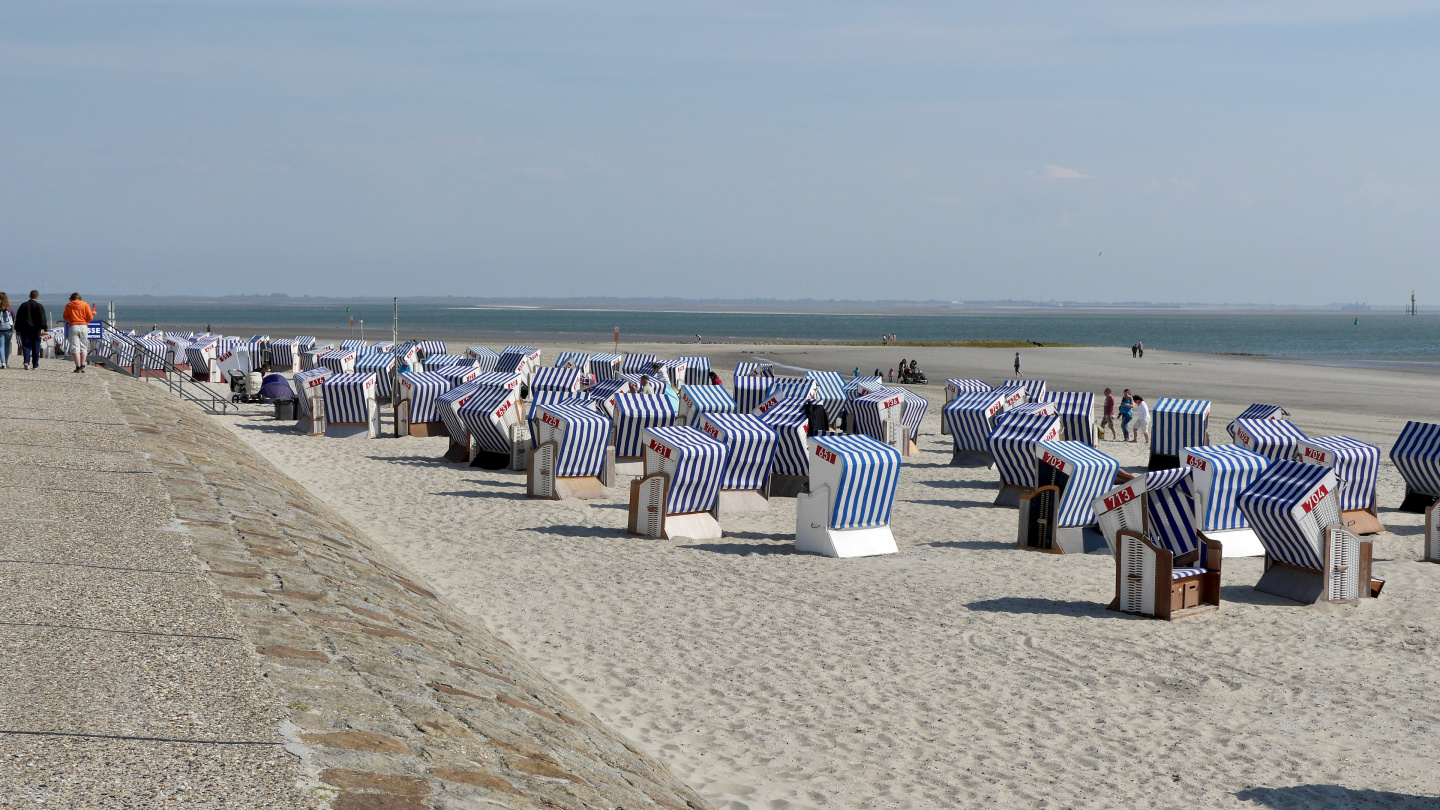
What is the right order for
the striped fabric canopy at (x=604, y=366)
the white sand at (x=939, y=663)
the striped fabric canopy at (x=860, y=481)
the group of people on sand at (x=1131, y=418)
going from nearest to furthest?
1. the white sand at (x=939, y=663)
2. the striped fabric canopy at (x=860, y=481)
3. the group of people on sand at (x=1131, y=418)
4. the striped fabric canopy at (x=604, y=366)

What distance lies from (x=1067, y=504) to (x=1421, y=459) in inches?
285

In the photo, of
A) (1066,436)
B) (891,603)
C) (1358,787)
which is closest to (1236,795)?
(1358,787)

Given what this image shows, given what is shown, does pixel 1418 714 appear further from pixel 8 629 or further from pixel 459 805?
pixel 8 629

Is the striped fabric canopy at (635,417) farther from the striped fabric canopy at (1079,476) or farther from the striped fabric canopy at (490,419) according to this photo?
the striped fabric canopy at (1079,476)

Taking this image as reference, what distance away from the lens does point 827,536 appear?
13.3 m

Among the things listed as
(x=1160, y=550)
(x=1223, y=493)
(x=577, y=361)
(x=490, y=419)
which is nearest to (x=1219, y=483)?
(x=1223, y=493)

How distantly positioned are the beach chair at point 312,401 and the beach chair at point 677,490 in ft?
36.7

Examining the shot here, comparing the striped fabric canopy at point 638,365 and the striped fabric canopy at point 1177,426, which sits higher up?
the striped fabric canopy at point 638,365

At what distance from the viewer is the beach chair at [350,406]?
76.0 feet

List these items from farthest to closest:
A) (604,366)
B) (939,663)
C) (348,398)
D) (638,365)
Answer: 1. (638,365)
2. (604,366)
3. (348,398)
4. (939,663)

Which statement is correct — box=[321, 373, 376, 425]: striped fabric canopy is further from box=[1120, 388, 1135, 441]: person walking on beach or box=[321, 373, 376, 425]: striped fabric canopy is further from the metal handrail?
box=[1120, 388, 1135, 441]: person walking on beach

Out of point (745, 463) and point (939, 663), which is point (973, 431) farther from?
point (939, 663)

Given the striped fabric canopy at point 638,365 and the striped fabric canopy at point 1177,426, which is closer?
the striped fabric canopy at point 1177,426

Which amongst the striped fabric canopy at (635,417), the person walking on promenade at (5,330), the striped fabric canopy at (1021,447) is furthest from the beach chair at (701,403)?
the person walking on promenade at (5,330)
